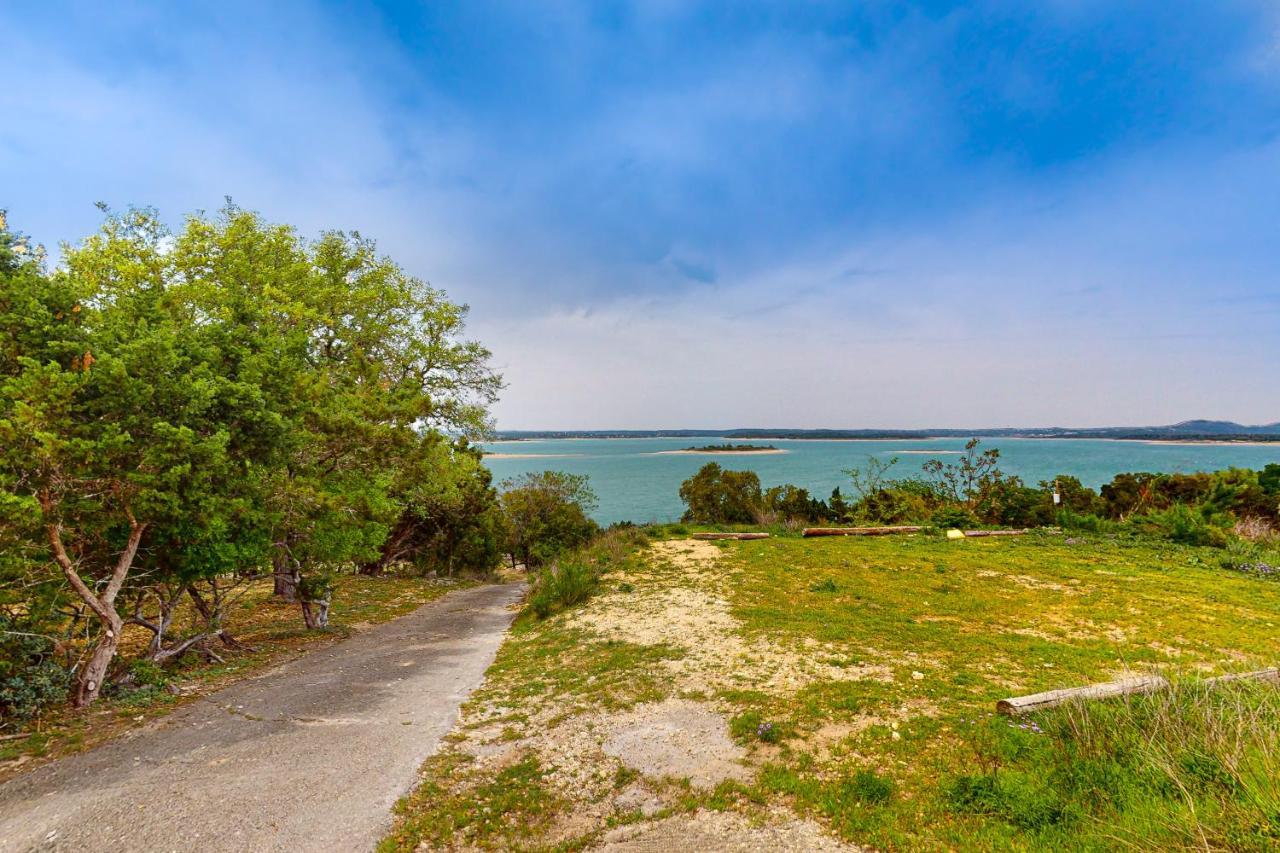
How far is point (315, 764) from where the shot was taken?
4906mm

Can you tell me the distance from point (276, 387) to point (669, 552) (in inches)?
481

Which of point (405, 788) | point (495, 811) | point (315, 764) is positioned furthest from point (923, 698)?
point (315, 764)

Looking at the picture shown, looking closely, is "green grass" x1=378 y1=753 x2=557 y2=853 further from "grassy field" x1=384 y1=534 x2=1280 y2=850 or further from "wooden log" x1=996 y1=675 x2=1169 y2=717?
"wooden log" x1=996 y1=675 x2=1169 y2=717

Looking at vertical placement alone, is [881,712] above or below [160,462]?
below

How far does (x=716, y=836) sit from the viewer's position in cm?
373

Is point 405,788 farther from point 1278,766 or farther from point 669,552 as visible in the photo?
point 669,552

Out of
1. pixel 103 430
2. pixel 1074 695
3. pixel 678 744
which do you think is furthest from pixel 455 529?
pixel 1074 695

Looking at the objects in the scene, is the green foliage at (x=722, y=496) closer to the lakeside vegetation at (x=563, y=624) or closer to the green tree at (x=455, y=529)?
the green tree at (x=455, y=529)

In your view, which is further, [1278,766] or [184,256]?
[184,256]

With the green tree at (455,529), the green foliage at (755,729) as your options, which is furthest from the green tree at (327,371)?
the green foliage at (755,729)

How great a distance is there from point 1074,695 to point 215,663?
38.4 ft

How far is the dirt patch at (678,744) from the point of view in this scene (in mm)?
4621

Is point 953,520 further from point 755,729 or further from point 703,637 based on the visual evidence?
point 755,729

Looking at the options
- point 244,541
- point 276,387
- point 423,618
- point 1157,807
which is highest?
point 276,387
